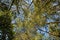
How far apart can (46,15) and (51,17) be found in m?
0.12

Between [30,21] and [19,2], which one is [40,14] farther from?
[19,2]

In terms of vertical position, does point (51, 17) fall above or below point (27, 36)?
above

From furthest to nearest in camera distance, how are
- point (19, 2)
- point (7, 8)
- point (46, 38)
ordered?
point (7, 8)
point (19, 2)
point (46, 38)

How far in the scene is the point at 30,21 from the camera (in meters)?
4.04

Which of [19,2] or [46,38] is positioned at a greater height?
[19,2]

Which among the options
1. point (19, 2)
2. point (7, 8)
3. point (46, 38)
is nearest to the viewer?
point (46, 38)

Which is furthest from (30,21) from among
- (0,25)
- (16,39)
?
(0,25)

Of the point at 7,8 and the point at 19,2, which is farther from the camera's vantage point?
the point at 7,8

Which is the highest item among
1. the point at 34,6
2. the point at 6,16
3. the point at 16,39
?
the point at 34,6

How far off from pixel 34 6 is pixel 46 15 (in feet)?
0.90

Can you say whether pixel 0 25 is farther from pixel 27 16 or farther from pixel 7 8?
pixel 27 16

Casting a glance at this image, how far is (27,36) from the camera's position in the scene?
4.03 metres

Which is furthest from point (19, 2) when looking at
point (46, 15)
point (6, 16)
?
point (46, 15)

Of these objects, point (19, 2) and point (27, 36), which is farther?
point (19, 2)
